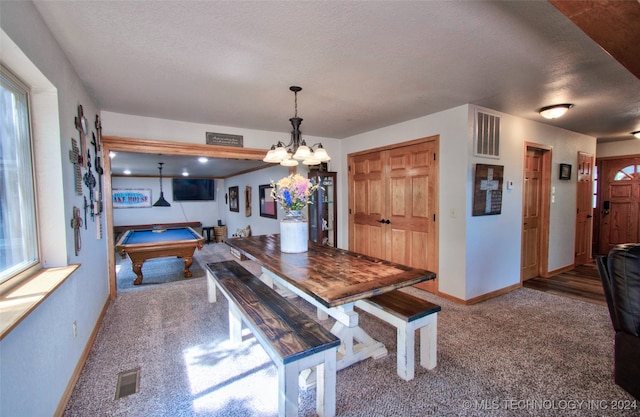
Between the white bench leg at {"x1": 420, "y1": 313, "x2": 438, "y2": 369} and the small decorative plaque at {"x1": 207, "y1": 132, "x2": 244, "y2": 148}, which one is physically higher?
the small decorative plaque at {"x1": 207, "y1": 132, "x2": 244, "y2": 148}

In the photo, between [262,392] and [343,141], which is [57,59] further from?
[343,141]

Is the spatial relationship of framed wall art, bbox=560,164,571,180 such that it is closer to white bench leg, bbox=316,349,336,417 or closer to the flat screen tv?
white bench leg, bbox=316,349,336,417

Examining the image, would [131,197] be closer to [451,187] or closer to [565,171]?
[451,187]

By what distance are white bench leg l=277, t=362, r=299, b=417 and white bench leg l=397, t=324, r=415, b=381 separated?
82 centimetres

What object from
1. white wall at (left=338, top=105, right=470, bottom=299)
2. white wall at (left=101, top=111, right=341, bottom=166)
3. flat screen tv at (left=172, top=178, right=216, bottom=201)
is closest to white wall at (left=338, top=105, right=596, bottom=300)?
white wall at (left=338, top=105, right=470, bottom=299)

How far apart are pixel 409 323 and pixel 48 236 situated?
7.88 feet

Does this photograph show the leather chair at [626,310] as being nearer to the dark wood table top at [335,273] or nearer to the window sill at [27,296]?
the dark wood table top at [335,273]

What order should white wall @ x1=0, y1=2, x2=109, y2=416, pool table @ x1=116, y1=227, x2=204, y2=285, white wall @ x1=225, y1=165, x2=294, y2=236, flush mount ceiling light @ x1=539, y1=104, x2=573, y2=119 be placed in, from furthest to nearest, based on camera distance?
white wall @ x1=225, y1=165, x2=294, y2=236
pool table @ x1=116, y1=227, x2=204, y2=285
flush mount ceiling light @ x1=539, y1=104, x2=573, y2=119
white wall @ x1=0, y1=2, x2=109, y2=416

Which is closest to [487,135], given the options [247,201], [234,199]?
[247,201]

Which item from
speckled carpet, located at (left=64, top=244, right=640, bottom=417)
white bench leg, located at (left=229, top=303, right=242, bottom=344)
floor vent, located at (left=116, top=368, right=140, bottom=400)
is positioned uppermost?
white bench leg, located at (left=229, top=303, right=242, bottom=344)

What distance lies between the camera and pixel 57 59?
74.7 inches

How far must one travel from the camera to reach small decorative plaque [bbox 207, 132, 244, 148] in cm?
397

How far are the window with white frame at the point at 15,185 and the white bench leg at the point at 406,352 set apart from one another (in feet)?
7.28

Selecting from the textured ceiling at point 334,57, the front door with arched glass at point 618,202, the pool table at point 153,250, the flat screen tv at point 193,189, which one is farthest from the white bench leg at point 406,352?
the flat screen tv at point 193,189
